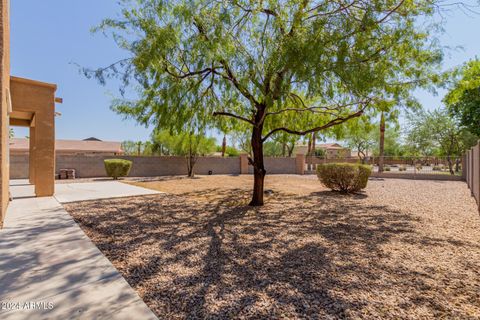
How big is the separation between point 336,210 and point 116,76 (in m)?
6.96

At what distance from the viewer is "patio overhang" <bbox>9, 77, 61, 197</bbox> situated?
28.8 feet

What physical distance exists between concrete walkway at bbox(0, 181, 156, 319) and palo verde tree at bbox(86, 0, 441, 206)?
12.7 ft

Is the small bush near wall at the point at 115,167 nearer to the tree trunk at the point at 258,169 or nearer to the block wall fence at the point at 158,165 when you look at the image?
the block wall fence at the point at 158,165

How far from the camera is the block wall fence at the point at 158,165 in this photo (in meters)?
17.0

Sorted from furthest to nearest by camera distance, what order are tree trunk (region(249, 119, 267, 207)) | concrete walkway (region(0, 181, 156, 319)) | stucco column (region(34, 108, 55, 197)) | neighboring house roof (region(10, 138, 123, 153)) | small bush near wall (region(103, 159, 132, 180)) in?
neighboring house roof (region(10, 138, 123, 153))
small bush near wall (region(103, 159, 132, 180))
stucco column (region(34, 108, 55, 197))
tree trunk (region(249, 119, 267, 207))
concrete walkway (region(0, 181, 156, 319))

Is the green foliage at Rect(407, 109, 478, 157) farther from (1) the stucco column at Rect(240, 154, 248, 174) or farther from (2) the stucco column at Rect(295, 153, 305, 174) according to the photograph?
(1) the stucco column at Rect(240, 154, 248, 174)

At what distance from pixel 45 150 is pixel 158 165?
1281 cm

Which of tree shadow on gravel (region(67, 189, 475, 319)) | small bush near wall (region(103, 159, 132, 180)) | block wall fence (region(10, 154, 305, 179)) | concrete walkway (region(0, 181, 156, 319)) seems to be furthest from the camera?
small bush near wall (region(103, 159, 132, 180))

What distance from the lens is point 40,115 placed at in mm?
9164

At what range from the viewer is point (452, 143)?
80.6 feet

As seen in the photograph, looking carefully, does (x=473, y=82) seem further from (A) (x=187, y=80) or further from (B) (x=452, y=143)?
(B) (x=452, y=143)

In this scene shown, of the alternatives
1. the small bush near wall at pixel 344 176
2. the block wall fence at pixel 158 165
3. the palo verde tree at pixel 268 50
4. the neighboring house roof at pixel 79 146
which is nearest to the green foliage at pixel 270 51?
the palo verde tree at pixel 268 50

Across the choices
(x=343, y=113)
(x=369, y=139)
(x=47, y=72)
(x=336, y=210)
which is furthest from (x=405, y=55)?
(x=369, y=139)

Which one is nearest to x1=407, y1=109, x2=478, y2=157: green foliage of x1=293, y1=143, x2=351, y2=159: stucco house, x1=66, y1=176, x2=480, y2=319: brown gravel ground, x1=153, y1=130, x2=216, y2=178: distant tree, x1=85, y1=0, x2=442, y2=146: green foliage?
x1=293, y1=143, x2=351, y2=159: stucco house
